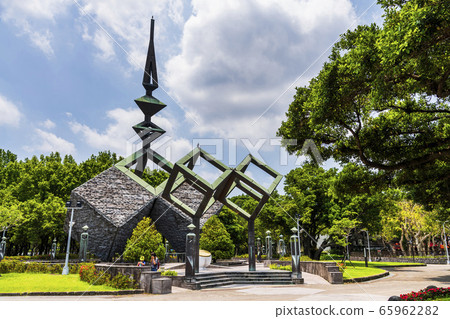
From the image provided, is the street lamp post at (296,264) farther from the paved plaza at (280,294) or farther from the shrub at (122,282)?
the shrub at (122,282)

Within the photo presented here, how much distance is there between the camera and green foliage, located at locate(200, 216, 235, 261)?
28062mm

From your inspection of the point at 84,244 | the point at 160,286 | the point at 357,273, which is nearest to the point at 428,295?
the point at 160,286

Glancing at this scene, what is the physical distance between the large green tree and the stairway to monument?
7.71 meters

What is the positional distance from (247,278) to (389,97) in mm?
12330

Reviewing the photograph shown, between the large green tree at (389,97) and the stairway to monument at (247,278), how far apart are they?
7707 millimetres

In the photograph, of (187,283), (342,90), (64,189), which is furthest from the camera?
(64,189)

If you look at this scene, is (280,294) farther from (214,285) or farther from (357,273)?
(357,273)

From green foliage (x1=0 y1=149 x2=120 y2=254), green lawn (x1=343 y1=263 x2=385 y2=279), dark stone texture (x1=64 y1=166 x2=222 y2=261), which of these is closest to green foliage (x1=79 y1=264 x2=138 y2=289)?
dark stone texture (x1=64 y1=166 x2=222 y2=261)

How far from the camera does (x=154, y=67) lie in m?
34.6

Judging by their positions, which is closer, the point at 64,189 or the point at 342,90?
the point at 342,90

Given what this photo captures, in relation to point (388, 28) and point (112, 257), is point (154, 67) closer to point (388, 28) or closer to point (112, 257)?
point (112, 257)

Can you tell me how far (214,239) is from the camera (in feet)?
92.2
